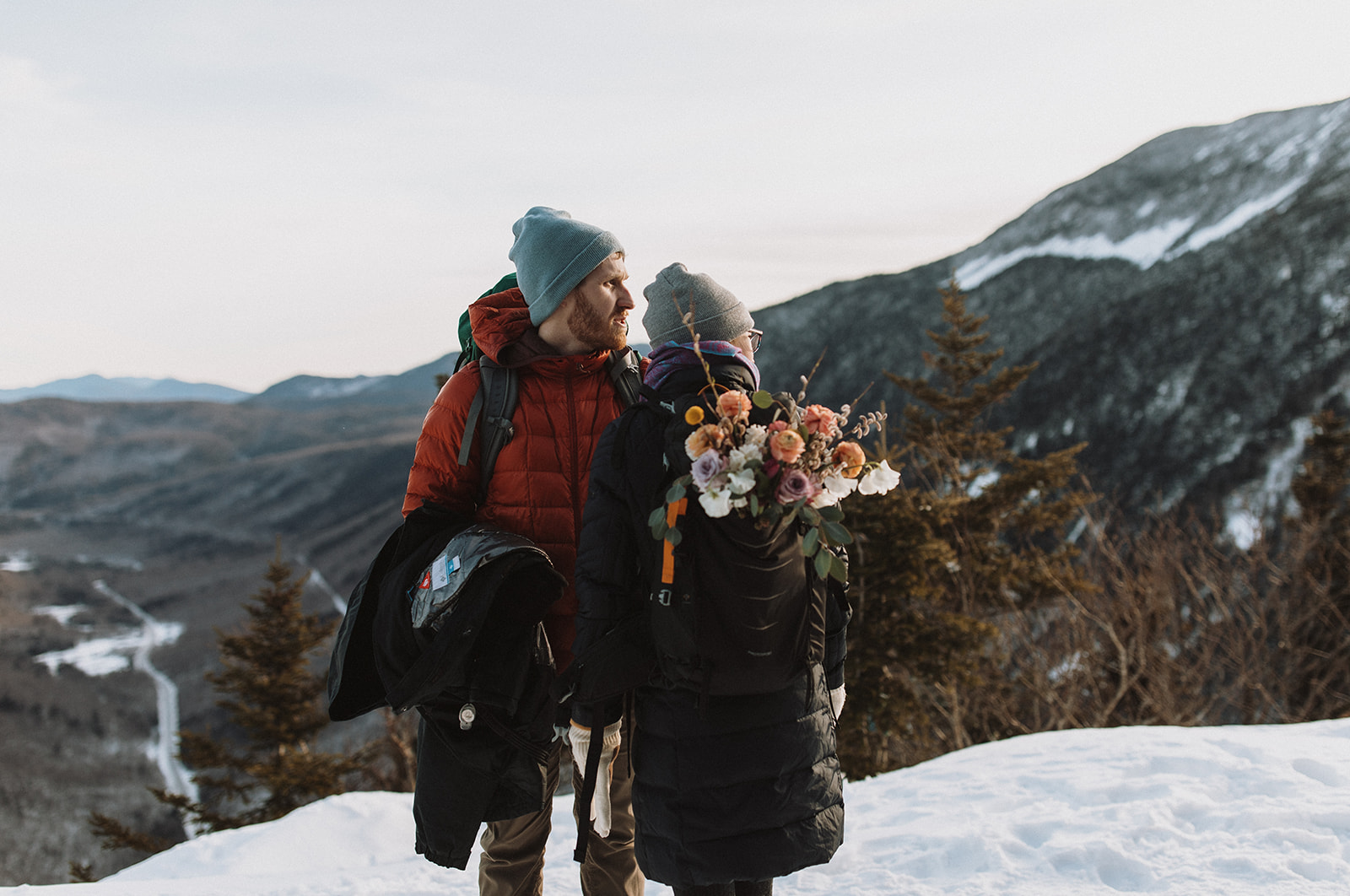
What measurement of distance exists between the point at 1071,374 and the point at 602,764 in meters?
36.1

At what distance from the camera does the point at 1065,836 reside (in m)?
3.65

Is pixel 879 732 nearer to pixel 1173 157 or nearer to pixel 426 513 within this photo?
pixel 426 513

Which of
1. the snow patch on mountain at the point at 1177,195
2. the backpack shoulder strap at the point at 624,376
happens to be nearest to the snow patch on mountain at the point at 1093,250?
the snow patch on mountain at the point at 1177,195

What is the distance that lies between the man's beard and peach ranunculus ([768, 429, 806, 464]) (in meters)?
0.77

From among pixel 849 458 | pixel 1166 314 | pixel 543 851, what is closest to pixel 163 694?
pixel 1166 314

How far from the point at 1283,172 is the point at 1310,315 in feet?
43.1

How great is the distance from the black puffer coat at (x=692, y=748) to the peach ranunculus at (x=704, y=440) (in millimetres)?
189

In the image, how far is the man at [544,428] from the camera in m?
2.44

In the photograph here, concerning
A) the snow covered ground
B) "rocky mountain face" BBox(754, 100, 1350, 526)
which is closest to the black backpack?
the snow covered ground

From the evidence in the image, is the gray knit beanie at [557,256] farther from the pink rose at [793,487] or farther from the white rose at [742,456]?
the pink rose at [793,487]

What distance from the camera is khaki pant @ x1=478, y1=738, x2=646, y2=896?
8.20 feet

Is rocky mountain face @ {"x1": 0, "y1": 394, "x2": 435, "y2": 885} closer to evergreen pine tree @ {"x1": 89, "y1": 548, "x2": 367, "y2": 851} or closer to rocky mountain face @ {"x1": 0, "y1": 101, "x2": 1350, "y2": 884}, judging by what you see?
rocky mountain face @ {"x1": 0, "y1": 101, "x2": 1350, "y2": 884}

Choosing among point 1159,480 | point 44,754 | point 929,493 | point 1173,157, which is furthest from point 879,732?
point 44,754

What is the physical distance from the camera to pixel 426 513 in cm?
246
